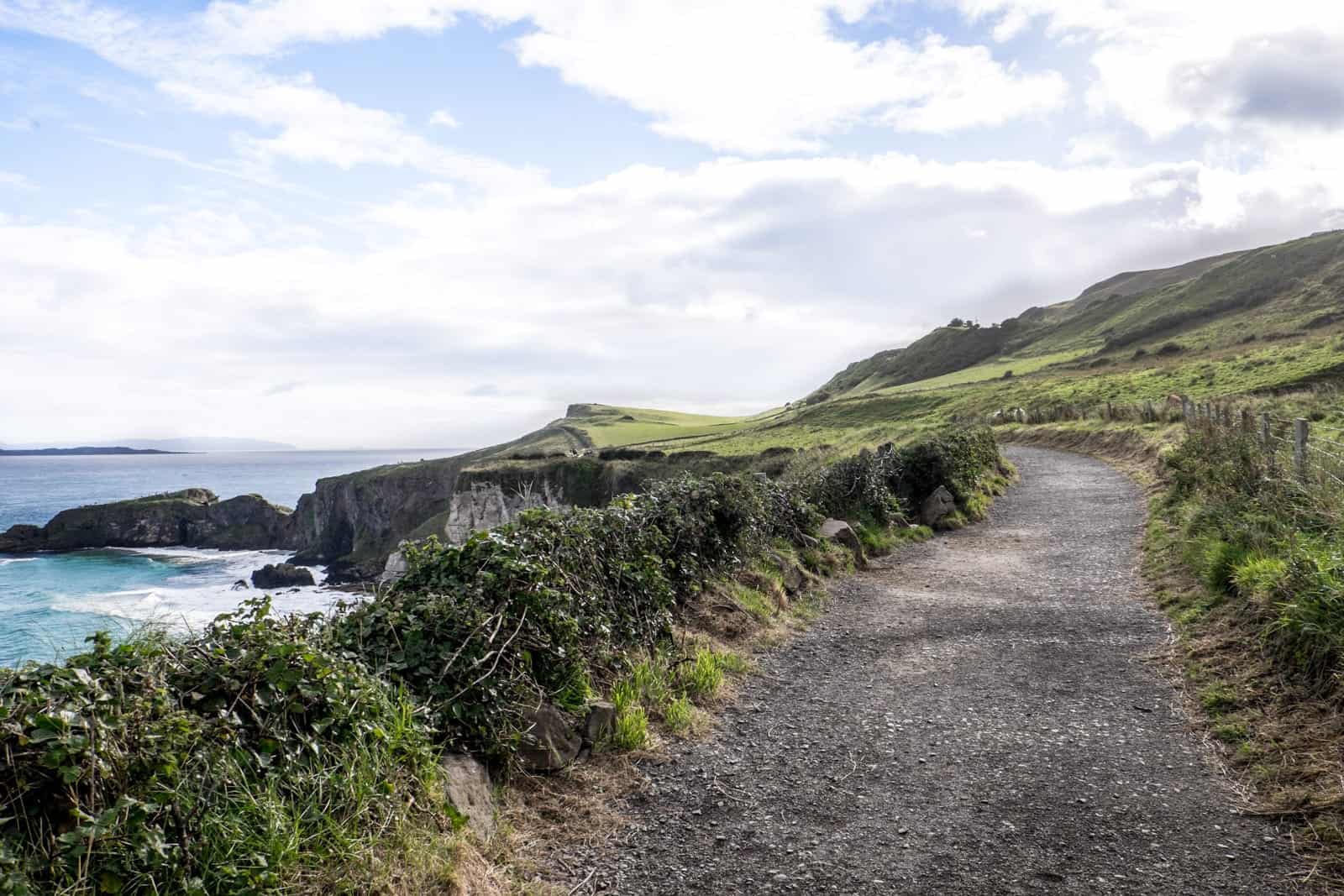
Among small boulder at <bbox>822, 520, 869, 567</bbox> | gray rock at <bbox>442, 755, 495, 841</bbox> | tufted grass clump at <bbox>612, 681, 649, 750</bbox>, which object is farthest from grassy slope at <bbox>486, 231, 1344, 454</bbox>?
gray rock at <bbox>442, 755, 495, 841</bbox>

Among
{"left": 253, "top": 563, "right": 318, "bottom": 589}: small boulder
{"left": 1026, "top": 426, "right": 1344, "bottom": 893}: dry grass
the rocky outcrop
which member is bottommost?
{"left": 253, "top": 563, "right": 318, "bottom": 589}: small boulder

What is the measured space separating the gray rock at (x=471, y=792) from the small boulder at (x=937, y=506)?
41.3 ft

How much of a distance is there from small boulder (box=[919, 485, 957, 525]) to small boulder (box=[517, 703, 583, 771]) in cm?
1174

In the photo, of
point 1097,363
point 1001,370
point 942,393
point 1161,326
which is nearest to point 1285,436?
point 942,393

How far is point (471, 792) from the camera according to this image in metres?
4.30

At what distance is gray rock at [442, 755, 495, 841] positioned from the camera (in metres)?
4.14

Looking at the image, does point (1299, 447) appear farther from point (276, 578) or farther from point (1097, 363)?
point (1097, 363)

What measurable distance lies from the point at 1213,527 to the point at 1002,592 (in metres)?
2.69

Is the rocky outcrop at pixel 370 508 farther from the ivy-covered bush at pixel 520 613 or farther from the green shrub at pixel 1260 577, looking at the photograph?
the green shrub at pixel 1260 577

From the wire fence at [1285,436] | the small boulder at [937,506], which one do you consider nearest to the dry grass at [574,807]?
the wire fence at [1285,436]

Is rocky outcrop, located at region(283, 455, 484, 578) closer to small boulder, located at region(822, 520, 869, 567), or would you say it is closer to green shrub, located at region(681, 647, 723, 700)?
small boulder, located at region(822, 520, 869, 567)

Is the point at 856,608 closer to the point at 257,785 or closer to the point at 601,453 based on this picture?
the point at 257,785

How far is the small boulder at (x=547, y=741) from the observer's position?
4930mm

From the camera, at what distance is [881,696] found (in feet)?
21.9
